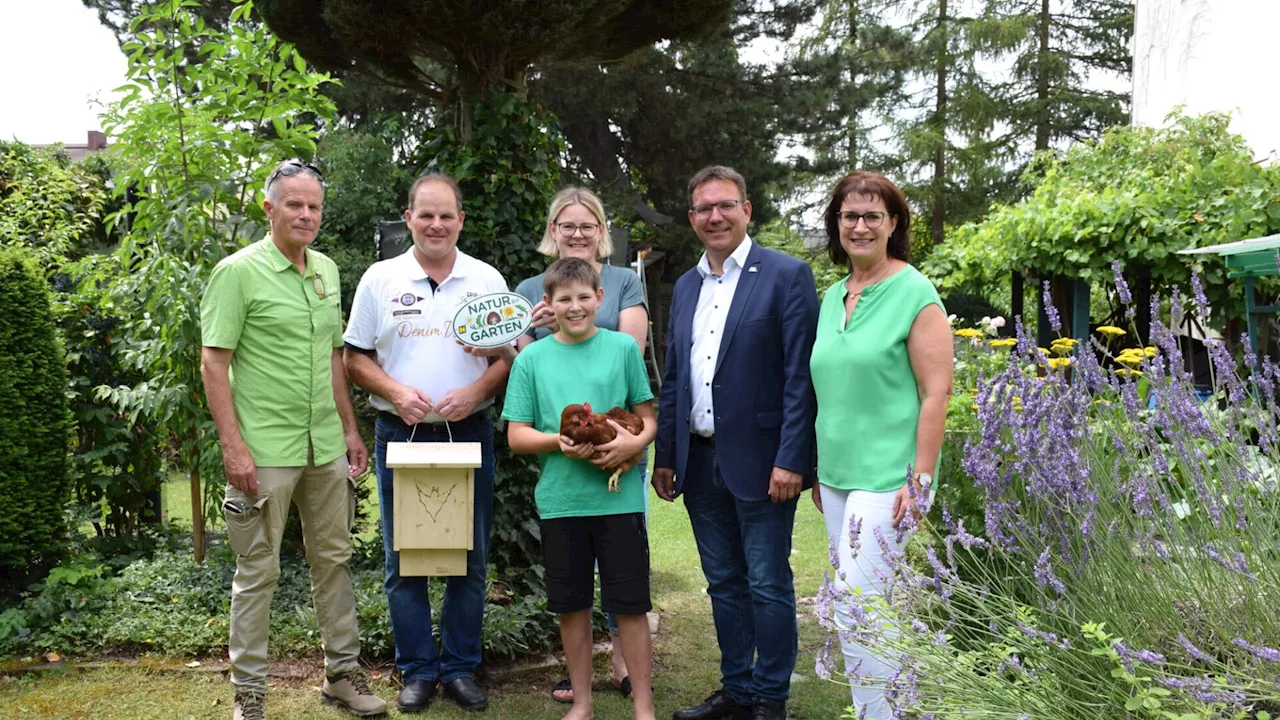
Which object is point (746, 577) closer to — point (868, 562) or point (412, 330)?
point (868, 562)

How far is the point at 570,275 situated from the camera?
139 inches

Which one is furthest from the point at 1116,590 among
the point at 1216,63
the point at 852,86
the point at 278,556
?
the point at 852,86

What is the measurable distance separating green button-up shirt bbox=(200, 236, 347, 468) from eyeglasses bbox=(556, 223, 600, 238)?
3.20ft

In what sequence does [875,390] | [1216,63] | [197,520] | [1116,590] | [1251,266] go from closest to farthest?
1. [1116,590]
2. [875,390]
3. [197,520]
4. [1251,266]
5. [1216,63]

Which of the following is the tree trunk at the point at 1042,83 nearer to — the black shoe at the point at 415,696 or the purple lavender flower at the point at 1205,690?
the black shoe at the point at 415,696

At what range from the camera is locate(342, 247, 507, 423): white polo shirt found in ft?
12.5

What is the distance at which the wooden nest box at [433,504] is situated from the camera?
366 centimetres

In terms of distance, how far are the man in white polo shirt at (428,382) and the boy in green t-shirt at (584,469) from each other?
349 mm

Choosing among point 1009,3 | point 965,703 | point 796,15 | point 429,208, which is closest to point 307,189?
point 429,208

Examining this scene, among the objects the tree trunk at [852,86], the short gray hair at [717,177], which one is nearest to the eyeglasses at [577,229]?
the short gray hair at [717,177]

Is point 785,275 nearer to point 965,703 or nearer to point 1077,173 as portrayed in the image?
point 965,703

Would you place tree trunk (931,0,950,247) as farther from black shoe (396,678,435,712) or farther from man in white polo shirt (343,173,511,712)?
black shoe (396,678,435,712)

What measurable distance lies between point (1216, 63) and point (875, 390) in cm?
1249

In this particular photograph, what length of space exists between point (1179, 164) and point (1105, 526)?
32.1ft
